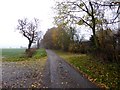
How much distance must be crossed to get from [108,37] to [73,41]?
39.0 m

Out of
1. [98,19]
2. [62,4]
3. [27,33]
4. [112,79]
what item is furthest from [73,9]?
[27,33]

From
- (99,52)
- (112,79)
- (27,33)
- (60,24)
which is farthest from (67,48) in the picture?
(112,79)

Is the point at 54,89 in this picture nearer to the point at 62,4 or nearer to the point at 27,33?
the point at 62,4

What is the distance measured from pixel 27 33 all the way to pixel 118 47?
186ft

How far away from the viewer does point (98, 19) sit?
30797 millimetres

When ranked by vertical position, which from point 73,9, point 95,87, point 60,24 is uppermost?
point 73,9

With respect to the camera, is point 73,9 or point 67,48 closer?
point 73,9

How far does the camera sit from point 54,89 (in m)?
11.5

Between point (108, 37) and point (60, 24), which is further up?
point (60, 24)

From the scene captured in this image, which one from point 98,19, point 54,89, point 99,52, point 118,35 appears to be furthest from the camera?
point 98,19

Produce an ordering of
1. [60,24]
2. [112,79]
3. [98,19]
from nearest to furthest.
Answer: [112,79] < [98,19] < [60,24]

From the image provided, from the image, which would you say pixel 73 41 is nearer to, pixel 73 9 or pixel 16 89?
pixel 73 9

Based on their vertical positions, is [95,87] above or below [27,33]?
below

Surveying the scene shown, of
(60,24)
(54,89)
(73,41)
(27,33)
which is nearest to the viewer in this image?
(54,89)
